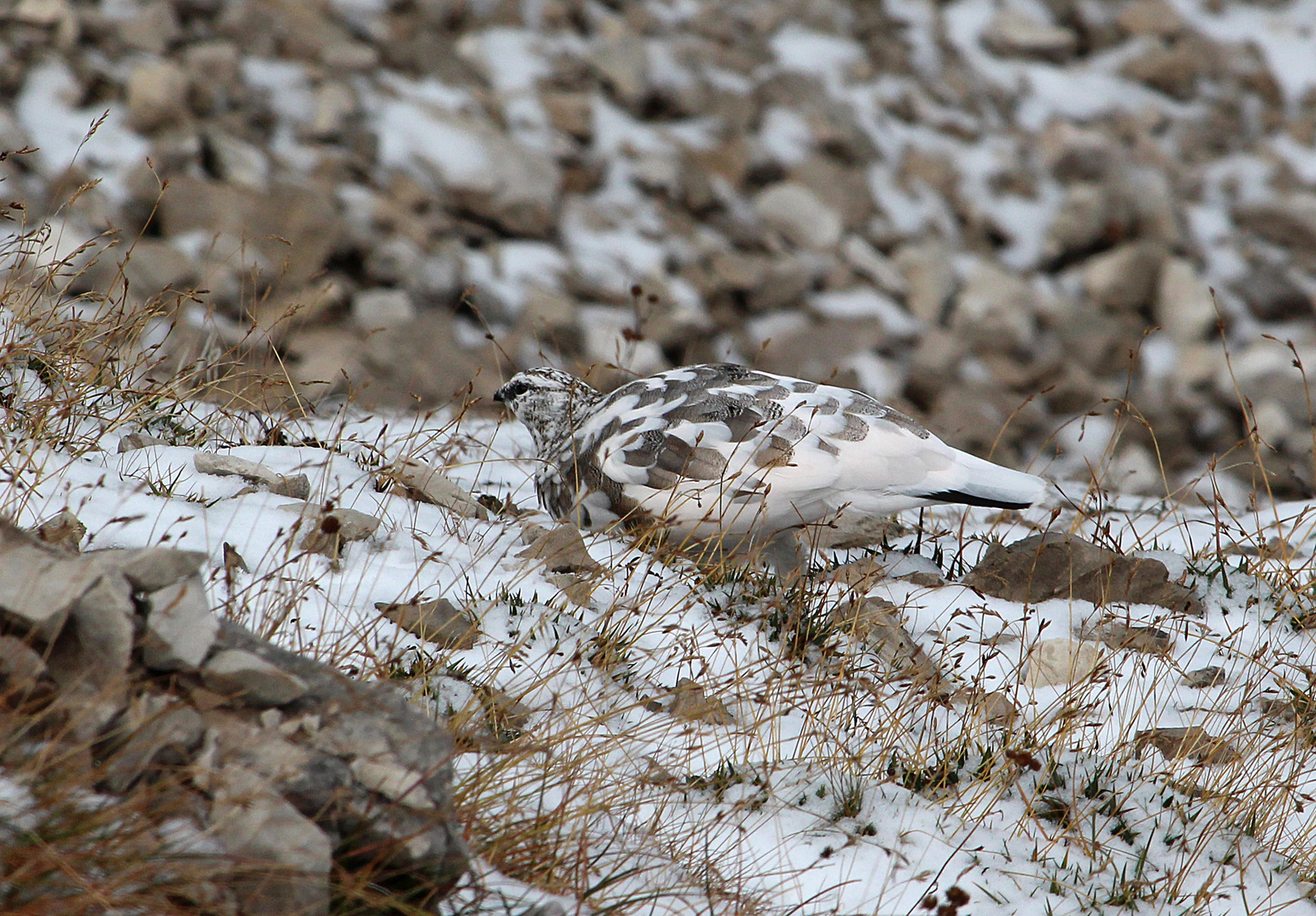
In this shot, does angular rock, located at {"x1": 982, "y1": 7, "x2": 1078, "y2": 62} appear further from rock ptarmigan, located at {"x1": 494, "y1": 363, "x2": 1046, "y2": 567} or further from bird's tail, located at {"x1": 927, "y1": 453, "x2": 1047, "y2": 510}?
bird's tail, located at {"x1": 927, "y1": 453, "x2": 1047, "y2": 510}

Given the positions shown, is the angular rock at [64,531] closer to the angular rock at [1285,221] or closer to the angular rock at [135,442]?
the angular rock at [135,442]

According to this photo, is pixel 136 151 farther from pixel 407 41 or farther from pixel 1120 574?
pixel 1120 574

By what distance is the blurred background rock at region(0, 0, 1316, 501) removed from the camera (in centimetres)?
814

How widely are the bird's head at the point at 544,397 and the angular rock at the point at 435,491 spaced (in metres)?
0.54

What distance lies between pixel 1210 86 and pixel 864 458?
1181 centimetres

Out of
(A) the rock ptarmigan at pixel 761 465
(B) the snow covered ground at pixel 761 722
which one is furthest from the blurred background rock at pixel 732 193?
(B) the snow covered ground at pixel 761 722

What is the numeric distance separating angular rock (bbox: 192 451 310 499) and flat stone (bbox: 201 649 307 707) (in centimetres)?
157

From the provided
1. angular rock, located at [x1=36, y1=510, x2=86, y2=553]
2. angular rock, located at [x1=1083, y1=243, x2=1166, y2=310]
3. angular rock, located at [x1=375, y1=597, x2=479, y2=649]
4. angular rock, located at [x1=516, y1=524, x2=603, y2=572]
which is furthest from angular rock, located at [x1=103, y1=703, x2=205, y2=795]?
angular rock, located at [x1=1083, y1=243, x2=1166, y2=310]

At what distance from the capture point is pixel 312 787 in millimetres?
1798

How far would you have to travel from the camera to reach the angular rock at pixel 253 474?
3426 millimetres

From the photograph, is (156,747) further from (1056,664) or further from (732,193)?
(732,193)

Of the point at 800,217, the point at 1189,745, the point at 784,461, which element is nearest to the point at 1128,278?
the point at 800,217

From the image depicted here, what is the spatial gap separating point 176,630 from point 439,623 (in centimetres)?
106

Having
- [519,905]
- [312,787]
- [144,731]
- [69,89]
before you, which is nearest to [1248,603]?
[519,905]
